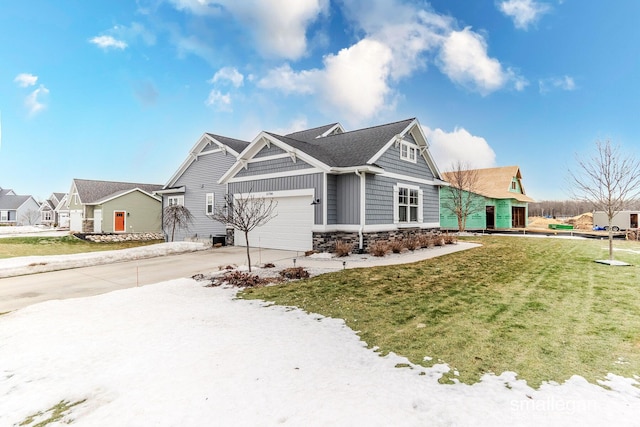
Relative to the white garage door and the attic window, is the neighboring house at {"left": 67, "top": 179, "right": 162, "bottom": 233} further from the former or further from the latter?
the attic window

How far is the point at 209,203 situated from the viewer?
19.2 metres

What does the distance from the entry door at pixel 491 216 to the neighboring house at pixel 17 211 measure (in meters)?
68.3

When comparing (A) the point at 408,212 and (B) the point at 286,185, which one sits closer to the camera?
(B) the point at 286,185

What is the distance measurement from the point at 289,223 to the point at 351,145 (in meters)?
5.08

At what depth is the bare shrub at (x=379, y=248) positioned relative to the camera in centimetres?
1193

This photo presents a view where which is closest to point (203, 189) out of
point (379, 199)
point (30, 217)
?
point (379, 199)

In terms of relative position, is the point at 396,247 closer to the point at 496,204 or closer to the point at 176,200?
the point at 176,200

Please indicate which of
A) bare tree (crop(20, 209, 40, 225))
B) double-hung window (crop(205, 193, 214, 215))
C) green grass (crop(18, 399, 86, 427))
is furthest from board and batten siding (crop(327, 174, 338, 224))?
bare tree (crop(20, 209, 40, 225))

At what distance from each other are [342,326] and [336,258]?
22.7ft

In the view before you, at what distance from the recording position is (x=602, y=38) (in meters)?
15.3

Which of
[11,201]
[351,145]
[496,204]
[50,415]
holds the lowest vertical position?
[50,415]

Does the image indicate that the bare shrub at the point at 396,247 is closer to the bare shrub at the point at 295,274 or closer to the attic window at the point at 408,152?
the attic window at the point at 408,152

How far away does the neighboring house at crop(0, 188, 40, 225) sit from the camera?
51.2 m

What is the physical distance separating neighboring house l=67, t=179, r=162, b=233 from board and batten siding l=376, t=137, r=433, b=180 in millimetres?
21974
